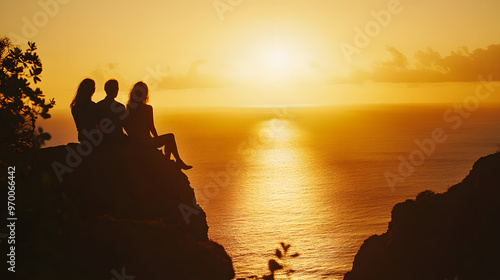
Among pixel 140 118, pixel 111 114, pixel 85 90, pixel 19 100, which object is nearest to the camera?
pixel 19 100

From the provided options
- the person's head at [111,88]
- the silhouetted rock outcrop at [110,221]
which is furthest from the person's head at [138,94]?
the silhouetted rock outcrop at [110,221]

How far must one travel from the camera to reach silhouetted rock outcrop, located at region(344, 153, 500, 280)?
717 inches

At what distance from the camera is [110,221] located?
9.96 m

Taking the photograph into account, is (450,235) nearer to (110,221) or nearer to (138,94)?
(138,94)

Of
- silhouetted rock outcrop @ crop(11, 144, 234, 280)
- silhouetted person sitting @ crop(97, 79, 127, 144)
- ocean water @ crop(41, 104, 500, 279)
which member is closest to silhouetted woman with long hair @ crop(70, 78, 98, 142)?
silhouetted person sitting @ crop(97, 79, 127, 144)

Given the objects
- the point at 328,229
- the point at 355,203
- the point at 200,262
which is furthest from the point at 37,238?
the point at 355,203

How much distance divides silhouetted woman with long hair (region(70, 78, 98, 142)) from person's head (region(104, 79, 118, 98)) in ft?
1.35

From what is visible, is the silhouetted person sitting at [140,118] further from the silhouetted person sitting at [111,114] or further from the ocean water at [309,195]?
the ocean water at [309,195]

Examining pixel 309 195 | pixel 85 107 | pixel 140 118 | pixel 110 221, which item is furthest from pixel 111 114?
pixel 309 195

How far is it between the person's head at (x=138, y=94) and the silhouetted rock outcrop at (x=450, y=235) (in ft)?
46.0

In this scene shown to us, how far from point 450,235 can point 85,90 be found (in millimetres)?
16660

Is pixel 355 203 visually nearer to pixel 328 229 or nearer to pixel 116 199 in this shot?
pixel 328 229

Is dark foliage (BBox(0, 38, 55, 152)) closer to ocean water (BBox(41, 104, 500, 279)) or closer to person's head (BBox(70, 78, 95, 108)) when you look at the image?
person's head (BBox(70, 78, 95, 108))

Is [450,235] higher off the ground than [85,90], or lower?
lower
